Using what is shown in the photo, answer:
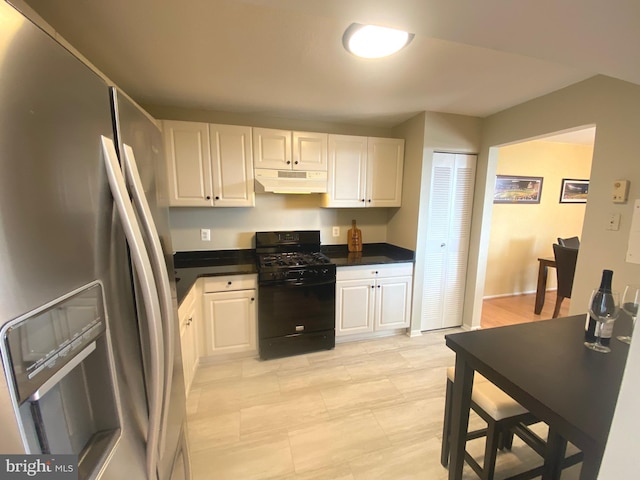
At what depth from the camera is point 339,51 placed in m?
1.61

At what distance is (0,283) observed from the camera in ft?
1.19

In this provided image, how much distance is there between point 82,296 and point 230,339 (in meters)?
2.14

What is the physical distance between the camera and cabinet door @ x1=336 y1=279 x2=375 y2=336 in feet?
8.97

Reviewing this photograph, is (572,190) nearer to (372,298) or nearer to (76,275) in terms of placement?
(372,298)

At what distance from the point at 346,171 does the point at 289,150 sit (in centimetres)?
65

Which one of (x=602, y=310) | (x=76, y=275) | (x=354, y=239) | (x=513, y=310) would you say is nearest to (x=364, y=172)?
(x=354, y=239)

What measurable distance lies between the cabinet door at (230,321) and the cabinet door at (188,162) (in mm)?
926

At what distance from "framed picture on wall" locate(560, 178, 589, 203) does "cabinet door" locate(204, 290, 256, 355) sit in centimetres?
518

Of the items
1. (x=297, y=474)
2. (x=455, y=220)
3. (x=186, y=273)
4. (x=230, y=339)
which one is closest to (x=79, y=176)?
(x=297, y=474)

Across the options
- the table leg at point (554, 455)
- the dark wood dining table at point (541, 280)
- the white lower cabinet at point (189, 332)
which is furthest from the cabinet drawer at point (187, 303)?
the dark wood dining table at point (541, 280)

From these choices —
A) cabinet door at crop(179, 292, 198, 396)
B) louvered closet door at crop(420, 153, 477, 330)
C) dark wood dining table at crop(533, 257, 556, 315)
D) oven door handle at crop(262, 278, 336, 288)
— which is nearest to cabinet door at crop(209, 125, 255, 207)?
oven door handle at crop(262, 278, 336, 288)

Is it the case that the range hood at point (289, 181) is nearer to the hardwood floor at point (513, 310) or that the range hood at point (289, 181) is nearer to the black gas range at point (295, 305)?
the black gas range at point (295, 305)

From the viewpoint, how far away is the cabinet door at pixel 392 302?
2848 mm

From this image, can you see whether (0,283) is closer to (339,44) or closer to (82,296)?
(82,296)
